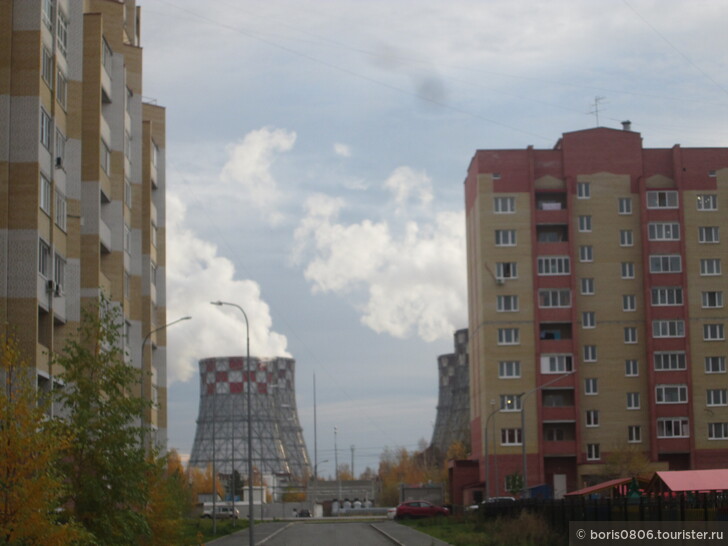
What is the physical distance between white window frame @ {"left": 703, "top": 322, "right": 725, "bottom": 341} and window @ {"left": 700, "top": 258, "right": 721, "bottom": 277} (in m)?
4.31

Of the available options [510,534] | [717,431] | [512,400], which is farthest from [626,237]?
[510,534]

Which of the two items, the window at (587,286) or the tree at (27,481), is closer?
the tree at (27,481)

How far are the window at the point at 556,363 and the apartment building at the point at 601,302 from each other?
0.27 ft

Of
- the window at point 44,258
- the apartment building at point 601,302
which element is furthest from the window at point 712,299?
the window at point 44,258

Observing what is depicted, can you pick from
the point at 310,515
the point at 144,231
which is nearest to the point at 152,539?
the point at 144,231

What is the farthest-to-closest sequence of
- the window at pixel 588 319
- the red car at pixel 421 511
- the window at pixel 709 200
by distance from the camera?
the window at pixel 709 200 < the window at pixel 588 319 < the red car at pixel 421 511

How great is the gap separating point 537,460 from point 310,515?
4792cm

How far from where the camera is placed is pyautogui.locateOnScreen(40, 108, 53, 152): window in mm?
39500

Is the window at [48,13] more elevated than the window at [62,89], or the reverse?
the window at [48,13]

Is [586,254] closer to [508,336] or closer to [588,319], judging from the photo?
[588,319]

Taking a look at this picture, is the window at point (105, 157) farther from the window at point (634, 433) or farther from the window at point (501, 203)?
the window at point (634, 433)

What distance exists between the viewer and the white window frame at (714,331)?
96438mm

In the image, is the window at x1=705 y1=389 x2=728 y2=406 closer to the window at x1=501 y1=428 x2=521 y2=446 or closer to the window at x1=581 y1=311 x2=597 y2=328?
the window at x1=581 y1=311 x2=597 y2=328

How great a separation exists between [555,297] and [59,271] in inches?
2396
